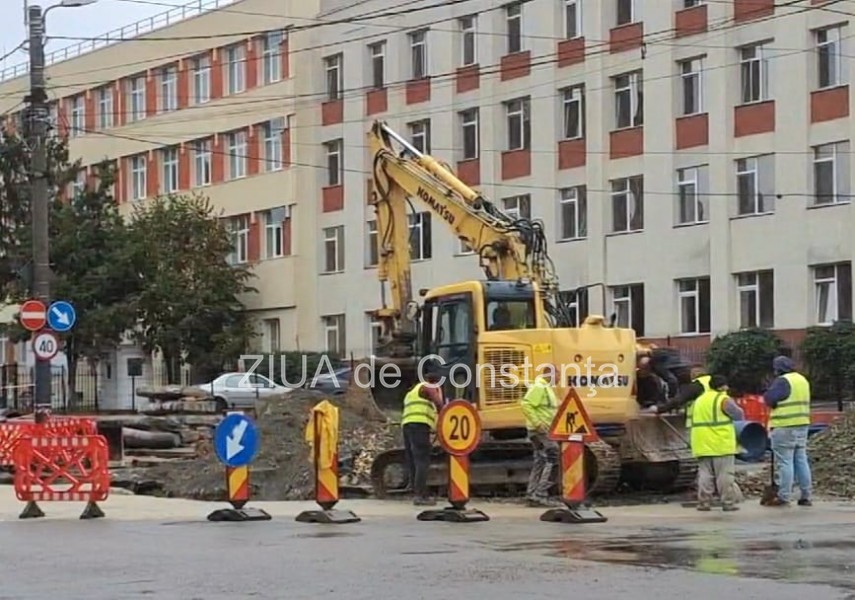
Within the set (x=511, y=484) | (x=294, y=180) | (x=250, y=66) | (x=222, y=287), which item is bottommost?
(x=511, y=484)

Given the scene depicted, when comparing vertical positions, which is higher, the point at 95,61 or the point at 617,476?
the point at 95,61

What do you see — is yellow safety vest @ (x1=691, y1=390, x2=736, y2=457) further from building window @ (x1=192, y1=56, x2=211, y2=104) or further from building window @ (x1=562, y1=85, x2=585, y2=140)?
building window @ (x1=192, y1=56, x2=211, y2=104)

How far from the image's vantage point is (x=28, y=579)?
13.4m

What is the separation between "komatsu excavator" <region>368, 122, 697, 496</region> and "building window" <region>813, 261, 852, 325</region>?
65.8 ft

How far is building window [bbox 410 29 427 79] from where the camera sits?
5612 cm

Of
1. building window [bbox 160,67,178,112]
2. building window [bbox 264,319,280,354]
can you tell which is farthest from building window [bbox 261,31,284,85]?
building window [bbox 264,319,280,354]

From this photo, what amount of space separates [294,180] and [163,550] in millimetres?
45994

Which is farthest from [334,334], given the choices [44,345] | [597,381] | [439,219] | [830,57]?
[597,381]

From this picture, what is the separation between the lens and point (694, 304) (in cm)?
4781

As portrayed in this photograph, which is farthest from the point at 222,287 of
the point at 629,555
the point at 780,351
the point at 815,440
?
the point at 629,555

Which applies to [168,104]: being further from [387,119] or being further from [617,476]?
[617,476]

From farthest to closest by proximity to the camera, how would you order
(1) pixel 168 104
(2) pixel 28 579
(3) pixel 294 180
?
(1) pixel 168 104
(3) pixel 294 180
(2) pixel 28 579

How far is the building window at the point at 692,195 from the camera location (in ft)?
155

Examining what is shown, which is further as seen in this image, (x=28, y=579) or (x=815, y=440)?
(x=815, y=440)
